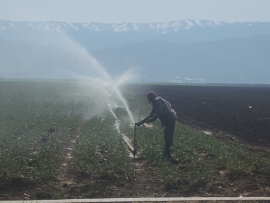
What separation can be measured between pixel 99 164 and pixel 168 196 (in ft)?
12.0

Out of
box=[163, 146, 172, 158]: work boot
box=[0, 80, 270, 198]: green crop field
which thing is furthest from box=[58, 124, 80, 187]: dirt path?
box=[163, 146, 172, 158]: work boot

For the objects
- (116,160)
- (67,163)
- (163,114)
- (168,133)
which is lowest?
(67,163)

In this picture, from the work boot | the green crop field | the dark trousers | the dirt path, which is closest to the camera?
the green crop field

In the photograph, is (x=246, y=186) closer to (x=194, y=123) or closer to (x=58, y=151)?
(x=58, y=151)

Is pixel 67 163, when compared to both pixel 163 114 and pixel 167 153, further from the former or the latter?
pixel 163 114

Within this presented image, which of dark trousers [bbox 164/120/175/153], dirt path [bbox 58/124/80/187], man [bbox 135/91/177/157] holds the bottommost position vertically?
dirt path [bbox 58/124/80/187]

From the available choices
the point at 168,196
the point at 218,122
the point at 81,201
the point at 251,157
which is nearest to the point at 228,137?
the point at 218,122

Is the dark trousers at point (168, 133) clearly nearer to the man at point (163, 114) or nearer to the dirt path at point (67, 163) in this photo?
the man at point (163, 114)

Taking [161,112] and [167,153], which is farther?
[167,153]

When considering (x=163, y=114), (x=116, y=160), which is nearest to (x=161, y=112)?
(x=163, y=114)

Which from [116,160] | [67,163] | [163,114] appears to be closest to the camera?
[116,160]

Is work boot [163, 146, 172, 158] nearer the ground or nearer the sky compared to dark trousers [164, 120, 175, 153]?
nearer the ground

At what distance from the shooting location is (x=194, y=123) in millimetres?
29500

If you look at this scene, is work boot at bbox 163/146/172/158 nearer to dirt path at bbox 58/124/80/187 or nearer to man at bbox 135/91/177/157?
man at bbox 135/91/177/157
